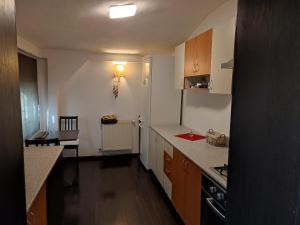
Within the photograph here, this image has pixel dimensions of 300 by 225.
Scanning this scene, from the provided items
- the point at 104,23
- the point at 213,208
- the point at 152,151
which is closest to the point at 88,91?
the point at 152,151

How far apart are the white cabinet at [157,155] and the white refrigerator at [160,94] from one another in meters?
0.21

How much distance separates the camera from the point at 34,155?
2.23 m

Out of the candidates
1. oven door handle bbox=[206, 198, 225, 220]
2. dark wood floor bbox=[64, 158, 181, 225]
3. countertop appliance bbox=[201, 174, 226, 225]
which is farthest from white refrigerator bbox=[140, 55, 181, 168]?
oven door handle bbox=[206, 198, 225, 220]

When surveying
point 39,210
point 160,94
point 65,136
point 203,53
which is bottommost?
point 39,210

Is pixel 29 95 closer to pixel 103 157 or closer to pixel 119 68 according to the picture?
pixel 119 68

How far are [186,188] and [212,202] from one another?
614 mm

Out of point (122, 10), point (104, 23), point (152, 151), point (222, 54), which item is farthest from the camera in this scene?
point (152, 151)

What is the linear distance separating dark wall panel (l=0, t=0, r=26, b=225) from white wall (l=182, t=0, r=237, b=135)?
6.79ft

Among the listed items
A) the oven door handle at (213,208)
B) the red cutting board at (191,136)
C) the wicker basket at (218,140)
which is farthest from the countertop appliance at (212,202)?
the red cutting board at (191,136)

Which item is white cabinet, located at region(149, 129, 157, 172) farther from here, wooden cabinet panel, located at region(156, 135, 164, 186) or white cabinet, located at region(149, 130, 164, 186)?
wooden cabinet panel, located at region(156, 135, 164, 186)

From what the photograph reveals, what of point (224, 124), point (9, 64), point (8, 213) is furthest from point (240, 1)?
point (224, 124)

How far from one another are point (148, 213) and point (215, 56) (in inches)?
79.5

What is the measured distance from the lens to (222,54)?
2102 millimetres

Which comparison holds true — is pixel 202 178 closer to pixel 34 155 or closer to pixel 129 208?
pixel 129 208
